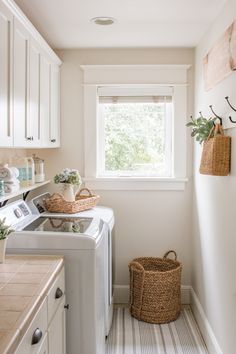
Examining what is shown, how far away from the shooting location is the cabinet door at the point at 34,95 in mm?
2383

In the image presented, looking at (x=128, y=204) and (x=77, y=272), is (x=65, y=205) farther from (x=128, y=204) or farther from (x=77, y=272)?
(x=77, y=272)

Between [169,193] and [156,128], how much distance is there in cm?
59

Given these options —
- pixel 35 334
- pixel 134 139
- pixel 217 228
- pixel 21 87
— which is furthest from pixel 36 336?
pixel 134 139

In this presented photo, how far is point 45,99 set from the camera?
2.80 metres

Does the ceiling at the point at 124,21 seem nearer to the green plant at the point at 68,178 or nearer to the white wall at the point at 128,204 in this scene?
the white wall at the point at 128,204

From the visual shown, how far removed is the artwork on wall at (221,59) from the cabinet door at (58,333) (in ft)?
5.04

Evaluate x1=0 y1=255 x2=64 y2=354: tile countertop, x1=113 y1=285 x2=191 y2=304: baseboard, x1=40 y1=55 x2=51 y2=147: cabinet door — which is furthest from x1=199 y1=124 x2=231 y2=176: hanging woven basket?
x1=113 y1=285 x2=191 y2=304: baseboard

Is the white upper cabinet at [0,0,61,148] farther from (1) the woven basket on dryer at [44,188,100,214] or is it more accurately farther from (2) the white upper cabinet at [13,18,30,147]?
(1) the woven basket on dryer at [44,188,100,214]

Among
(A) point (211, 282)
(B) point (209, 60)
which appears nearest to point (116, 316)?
(A) point (211, 282)

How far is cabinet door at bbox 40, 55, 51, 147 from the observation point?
269cm

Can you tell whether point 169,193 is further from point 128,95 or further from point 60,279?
point 60,279

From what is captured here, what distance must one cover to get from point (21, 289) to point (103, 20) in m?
1.88

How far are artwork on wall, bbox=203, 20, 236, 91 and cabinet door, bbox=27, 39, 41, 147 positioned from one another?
1.15 metres

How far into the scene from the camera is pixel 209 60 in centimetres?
263
